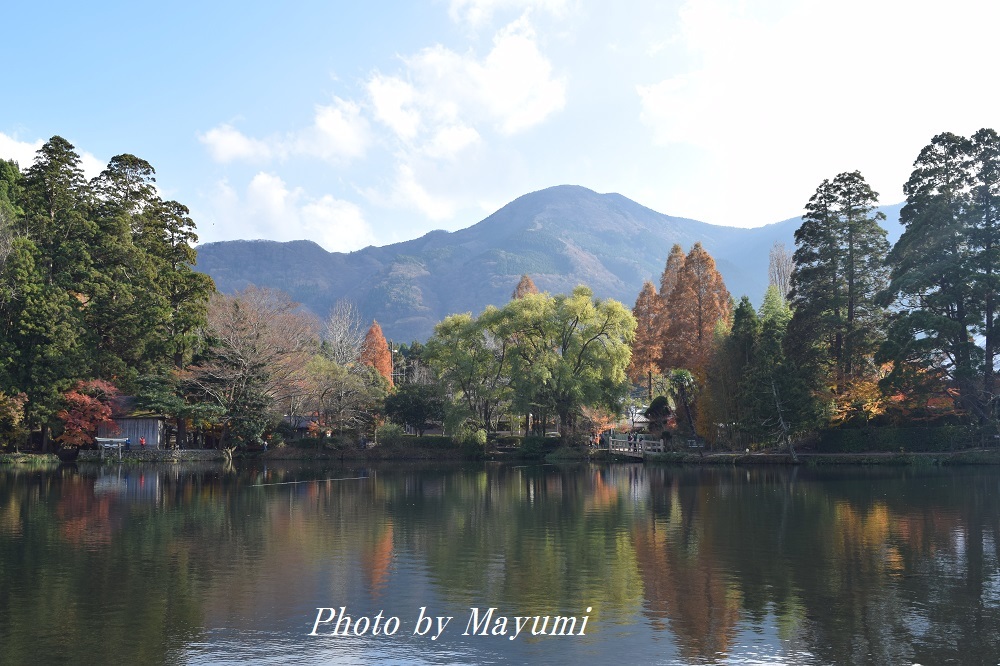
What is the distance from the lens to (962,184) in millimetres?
40125

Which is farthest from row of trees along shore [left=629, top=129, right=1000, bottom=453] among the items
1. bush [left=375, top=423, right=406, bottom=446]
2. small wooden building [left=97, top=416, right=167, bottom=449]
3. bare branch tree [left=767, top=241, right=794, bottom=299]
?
small wooden building [left=97, top=416, right=167, bottom=449]

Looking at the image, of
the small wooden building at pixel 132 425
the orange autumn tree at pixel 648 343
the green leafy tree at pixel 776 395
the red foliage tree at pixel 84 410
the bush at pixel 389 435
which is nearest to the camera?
the green leafy tree at pixel 776 395

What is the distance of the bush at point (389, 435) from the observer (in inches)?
2098

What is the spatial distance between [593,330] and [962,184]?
2120 centimetres

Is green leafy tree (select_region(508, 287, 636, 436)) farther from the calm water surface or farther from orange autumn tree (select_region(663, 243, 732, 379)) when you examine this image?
the calm water surface

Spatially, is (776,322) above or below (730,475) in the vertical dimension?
above

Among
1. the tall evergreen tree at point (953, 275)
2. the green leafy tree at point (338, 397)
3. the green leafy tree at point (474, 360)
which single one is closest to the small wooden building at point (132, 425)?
the green leafy tree at point (338, 397)

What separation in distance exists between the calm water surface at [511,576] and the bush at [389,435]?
80.9ft

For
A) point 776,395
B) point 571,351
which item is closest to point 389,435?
point 571,351

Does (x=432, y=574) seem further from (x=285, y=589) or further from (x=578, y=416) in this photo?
(x=578, y=416)

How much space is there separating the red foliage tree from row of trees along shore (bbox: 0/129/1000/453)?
0.41 feet

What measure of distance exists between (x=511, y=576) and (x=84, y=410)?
1595 inches

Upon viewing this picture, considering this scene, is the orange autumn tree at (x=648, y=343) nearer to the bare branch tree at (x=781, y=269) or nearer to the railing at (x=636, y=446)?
the railing at (x=636, y=446)

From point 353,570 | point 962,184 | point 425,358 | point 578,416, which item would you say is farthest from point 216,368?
point 962,184
